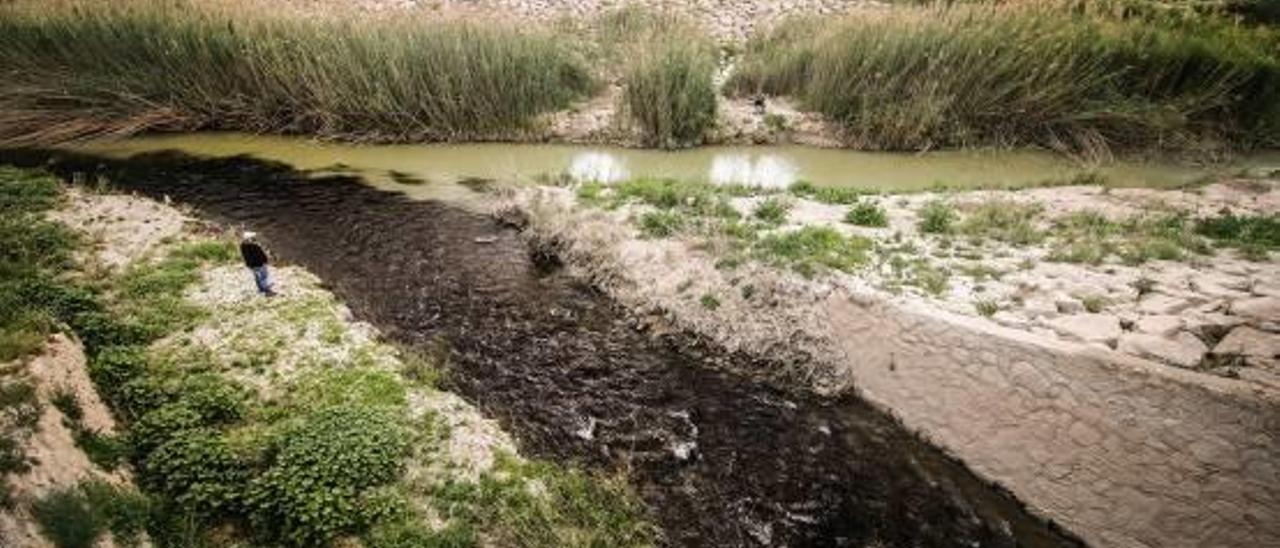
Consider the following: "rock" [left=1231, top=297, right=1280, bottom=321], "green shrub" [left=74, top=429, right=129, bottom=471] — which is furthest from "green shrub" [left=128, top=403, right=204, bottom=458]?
"rock" [left=1231, top=297, right=1280, bottom=321]

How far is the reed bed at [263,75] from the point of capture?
13.9 metres

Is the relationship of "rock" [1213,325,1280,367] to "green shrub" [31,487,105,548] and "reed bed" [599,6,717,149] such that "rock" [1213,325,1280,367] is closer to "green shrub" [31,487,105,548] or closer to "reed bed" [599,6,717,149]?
"green shrub" [31,487,105,548]

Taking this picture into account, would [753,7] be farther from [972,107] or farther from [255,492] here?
[255,492]

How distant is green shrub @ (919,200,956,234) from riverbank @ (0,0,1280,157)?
4372 mm

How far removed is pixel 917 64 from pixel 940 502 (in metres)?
9.39

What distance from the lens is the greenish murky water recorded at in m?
12.0

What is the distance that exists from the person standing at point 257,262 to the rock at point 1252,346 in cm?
847

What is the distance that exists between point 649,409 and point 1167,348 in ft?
13.4

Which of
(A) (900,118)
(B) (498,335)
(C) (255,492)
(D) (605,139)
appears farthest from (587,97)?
(C) (255,492)

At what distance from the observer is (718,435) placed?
6820 mm

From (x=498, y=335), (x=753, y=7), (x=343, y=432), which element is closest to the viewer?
(x=343, y=432)

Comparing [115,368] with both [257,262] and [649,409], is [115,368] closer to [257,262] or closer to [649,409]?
[257,262]

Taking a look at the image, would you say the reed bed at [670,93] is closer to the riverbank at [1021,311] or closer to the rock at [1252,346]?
the riverbank at [1021,311]

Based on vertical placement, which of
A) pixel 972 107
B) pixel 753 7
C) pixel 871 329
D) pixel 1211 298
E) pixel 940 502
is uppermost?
pixel 753 7
